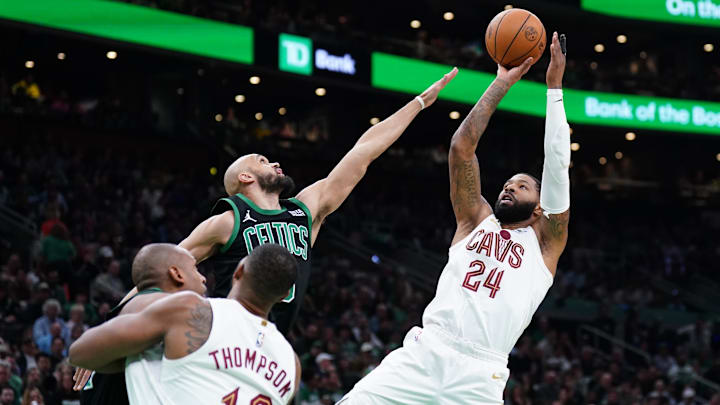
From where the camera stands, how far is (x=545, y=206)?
605cm

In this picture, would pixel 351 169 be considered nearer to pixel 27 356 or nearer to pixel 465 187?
pixel 465 187

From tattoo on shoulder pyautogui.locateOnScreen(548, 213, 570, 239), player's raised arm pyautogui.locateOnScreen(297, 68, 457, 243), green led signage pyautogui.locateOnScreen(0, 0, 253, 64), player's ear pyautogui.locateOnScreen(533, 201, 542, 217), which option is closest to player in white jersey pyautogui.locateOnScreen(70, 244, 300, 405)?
player's raised arm pyautogui.locateOnScreen(297, 68, 457, 243)

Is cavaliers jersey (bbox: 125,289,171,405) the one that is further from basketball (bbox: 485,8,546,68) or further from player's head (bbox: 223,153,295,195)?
basketball (bbox: 485,8,546,68)

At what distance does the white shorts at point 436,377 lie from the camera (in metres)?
5.65

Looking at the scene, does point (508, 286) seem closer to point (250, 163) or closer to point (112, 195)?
point (250, 163)

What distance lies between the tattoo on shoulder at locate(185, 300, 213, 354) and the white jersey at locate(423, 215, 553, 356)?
215 cm

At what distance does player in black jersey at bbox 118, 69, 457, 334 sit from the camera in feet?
19.0

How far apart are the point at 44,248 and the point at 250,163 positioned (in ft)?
28.8

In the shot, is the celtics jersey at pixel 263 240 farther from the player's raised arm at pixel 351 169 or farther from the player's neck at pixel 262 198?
the player's raised arm at pixel 351 169

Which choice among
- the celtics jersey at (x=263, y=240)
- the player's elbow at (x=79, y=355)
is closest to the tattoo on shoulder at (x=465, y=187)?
the celtics jersey at (x=263, y=240)

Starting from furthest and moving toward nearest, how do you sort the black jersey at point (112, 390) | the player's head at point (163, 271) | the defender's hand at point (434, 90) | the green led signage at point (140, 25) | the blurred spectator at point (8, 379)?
the green led signage at point (140, 25)
the blurred spectator at point (8, 379)
the defender's hand at point (434, 90)
the black jersey at point (112, 390)
the player's head at point (163, 271)

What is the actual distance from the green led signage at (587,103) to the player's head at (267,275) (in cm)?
1845

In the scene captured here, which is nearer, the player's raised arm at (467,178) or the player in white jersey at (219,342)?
the player in white jersey at (219,342)

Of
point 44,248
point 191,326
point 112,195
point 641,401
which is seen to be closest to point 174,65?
point 112,195
